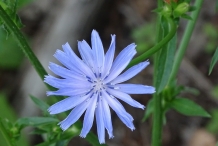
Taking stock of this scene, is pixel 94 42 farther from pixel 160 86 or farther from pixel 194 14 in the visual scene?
pixel 194 14

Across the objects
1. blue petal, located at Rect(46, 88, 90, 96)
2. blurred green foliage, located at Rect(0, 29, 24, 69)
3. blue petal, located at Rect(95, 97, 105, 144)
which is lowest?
blue petal, located at Rect(95, 97, 105, 144)

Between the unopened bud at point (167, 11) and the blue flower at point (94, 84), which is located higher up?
the unopened bud at point (167, 11)

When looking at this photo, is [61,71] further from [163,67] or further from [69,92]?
[163,67]

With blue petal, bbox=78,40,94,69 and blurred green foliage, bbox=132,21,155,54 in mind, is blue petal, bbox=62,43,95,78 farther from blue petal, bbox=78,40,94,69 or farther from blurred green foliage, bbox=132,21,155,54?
blurred green foliage, bbox=132,21,155,54

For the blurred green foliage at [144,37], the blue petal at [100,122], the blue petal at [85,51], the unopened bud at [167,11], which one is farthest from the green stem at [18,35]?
the blurred green foliage at [144,37]

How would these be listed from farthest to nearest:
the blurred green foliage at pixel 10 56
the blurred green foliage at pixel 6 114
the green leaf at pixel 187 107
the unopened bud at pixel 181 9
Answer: the blurred green foliage at pixel 10 56
the blurred green foliage at pixel 6 114
the green leaf at pixel 187 107
the unopened bud at pixel 181 9

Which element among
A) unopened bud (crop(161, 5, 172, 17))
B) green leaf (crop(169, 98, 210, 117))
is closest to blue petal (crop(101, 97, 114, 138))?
unopened bud (crop(161, 5, 172, 17))

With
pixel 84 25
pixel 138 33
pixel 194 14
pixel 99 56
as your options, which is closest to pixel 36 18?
pixel 84 25

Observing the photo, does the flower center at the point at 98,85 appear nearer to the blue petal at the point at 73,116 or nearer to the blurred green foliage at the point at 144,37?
the blue petal at the point at 73,116
